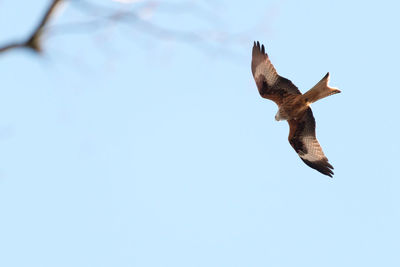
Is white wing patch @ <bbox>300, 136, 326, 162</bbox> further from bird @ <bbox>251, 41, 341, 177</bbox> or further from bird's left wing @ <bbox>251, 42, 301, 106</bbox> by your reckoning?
bird's left wing @ <bbox>251, 42, 301, 106</bbox>

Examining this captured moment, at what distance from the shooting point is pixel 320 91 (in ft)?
28.9

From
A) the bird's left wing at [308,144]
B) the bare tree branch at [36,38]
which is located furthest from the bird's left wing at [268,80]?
the bare tree branch at [36,38]

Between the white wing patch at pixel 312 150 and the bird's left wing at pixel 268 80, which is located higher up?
the bird's left wing at pixel 268 80

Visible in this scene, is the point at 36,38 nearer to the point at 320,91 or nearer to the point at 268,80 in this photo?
the point at 320,91

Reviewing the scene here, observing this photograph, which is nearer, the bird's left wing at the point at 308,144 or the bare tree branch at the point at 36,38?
the bare tree branch at the point at 36,38

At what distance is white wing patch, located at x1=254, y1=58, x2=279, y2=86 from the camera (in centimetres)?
936

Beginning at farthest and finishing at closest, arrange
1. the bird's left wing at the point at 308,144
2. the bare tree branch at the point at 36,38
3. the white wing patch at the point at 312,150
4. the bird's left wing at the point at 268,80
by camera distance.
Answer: the white wing patch at the point at 312,150
the bird's left wing at the point at 308,144
the bird's left wing at the point at 268,80
the bare tree branch at the point at 36,38

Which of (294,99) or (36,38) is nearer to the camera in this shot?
(36,38)

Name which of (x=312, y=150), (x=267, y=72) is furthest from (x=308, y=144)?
(x=267, y=72)

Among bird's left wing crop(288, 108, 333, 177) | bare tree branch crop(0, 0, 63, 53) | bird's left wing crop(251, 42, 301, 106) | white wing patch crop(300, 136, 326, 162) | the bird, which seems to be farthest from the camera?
white wing patch crop(300, 136, 326, 162)

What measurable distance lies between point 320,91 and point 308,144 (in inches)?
65.4

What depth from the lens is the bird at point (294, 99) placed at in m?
9.02

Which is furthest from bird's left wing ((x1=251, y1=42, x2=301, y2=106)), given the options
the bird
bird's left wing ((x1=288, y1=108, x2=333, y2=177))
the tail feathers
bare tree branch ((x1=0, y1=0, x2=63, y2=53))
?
bare tree branch ((x1=0, y1=0, x2=63, y2=53))

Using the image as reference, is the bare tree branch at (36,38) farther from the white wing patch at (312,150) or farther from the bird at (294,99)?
the white wing patch at (312,150)
